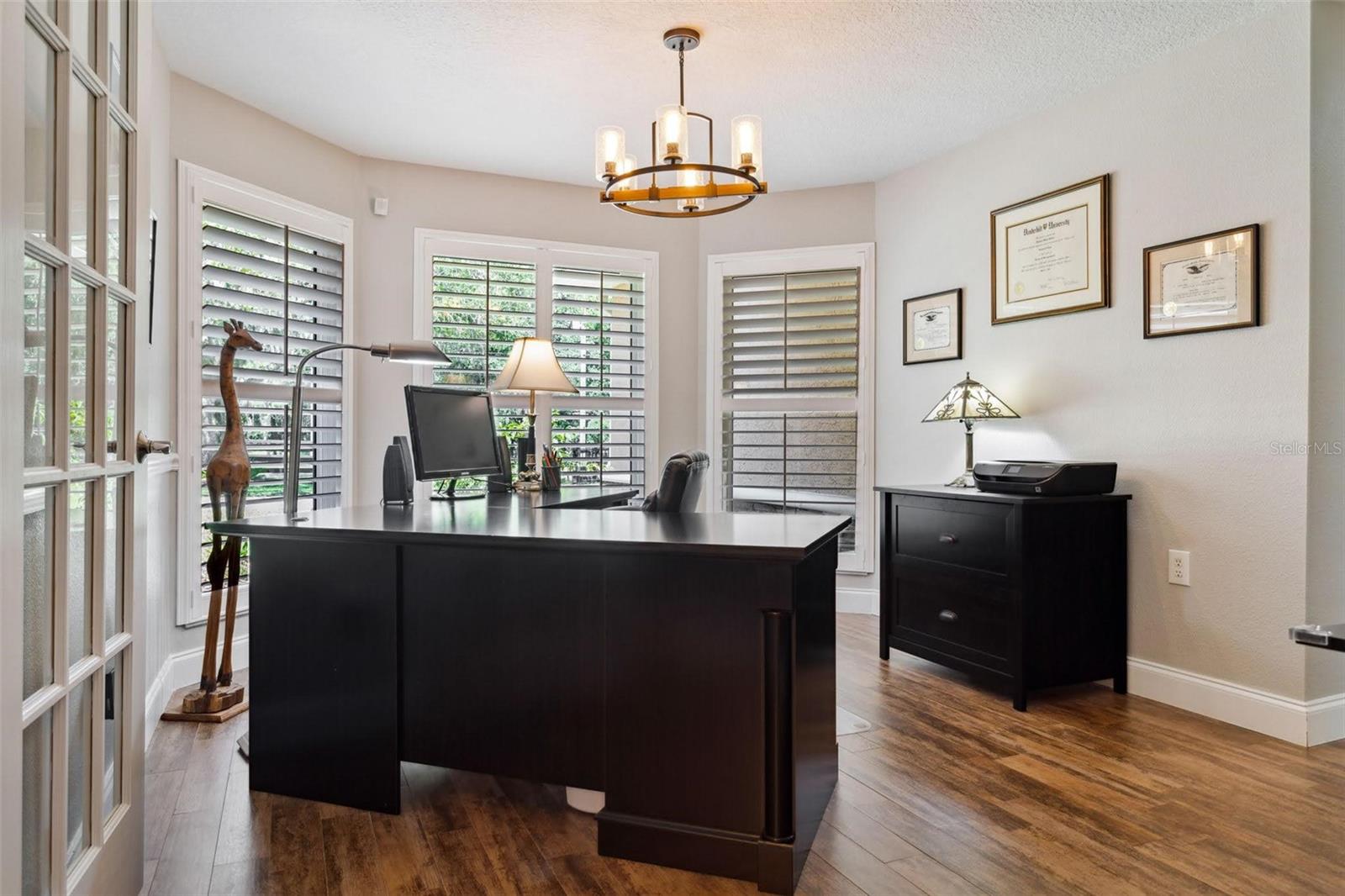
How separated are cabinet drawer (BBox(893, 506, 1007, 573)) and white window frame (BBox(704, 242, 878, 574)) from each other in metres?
1.02

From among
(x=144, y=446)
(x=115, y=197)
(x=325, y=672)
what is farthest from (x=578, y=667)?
(x=115, y=197)

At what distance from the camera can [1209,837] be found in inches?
81.0

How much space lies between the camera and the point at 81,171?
138 cm

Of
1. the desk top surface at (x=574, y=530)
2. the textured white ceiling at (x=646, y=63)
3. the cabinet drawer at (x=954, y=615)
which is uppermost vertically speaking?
the textured white ceiling at (x=646, y=63)

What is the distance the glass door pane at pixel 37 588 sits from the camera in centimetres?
118

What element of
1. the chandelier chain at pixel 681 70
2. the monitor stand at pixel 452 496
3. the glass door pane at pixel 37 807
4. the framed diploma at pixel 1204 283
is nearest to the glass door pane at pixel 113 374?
the glass door pane at pixel 37 807

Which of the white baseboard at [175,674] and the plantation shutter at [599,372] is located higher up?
the plantation shutter at [599,372]

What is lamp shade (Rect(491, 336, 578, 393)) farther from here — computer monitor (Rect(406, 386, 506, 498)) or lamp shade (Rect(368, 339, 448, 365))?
lamp shade (Rect(368, 339, 448, 365))

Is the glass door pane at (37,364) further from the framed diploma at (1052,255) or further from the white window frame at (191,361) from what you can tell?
the framed diploma at (1052,255)

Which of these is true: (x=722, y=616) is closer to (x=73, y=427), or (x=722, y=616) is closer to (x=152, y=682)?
(x=73, y=427)

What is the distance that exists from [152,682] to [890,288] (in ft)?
12.7

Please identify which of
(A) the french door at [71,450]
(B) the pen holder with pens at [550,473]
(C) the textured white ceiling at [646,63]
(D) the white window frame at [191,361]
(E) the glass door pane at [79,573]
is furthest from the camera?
(B) the pen holder with pens at [550,473]

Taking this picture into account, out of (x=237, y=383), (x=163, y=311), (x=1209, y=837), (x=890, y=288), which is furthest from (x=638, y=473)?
(x=1209, y=837)

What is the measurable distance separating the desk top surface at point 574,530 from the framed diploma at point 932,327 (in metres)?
2.12
